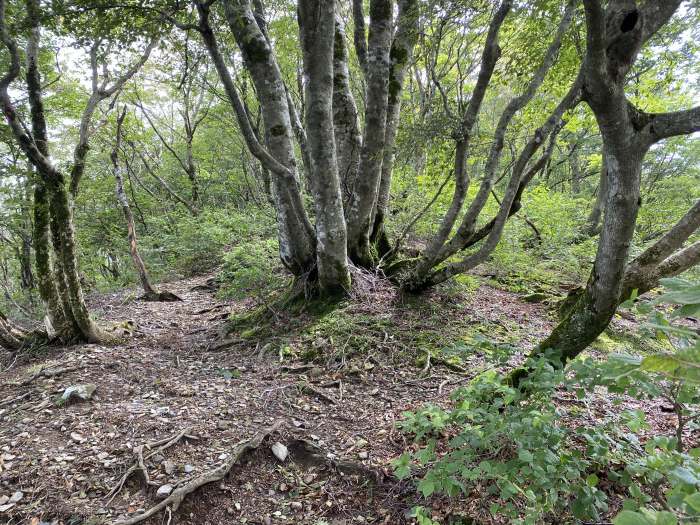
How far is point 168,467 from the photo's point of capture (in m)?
2.87

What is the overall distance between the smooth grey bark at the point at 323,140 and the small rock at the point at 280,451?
2822mm

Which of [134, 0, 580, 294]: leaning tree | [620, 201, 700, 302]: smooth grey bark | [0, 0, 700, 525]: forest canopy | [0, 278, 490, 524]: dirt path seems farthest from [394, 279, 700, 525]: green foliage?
[134, 0, 580, 294]: leaning tree

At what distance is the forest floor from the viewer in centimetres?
262

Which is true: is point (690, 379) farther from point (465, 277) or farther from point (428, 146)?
point (465, 277)

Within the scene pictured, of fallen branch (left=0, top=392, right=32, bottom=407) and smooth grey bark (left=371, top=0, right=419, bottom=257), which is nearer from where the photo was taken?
fallen branch (left=0, top=392, right=32, bottom=407)

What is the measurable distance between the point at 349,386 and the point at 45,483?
107 inches

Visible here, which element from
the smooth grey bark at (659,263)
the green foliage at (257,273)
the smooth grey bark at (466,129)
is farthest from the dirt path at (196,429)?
the smooth grey bark at (659,263)

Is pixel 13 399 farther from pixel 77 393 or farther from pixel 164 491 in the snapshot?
pixel 164 491

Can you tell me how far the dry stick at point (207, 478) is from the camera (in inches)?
95.7

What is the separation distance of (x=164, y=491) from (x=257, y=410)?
3.93 ft

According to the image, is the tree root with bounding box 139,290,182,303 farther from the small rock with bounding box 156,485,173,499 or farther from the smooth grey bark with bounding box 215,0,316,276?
the small rock with bounding box 156,485,173,499

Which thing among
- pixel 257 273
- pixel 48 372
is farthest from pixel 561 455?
pixel 257 273

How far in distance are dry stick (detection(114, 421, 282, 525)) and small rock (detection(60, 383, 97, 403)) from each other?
1.90 metres

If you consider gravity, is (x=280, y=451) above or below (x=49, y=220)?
below
